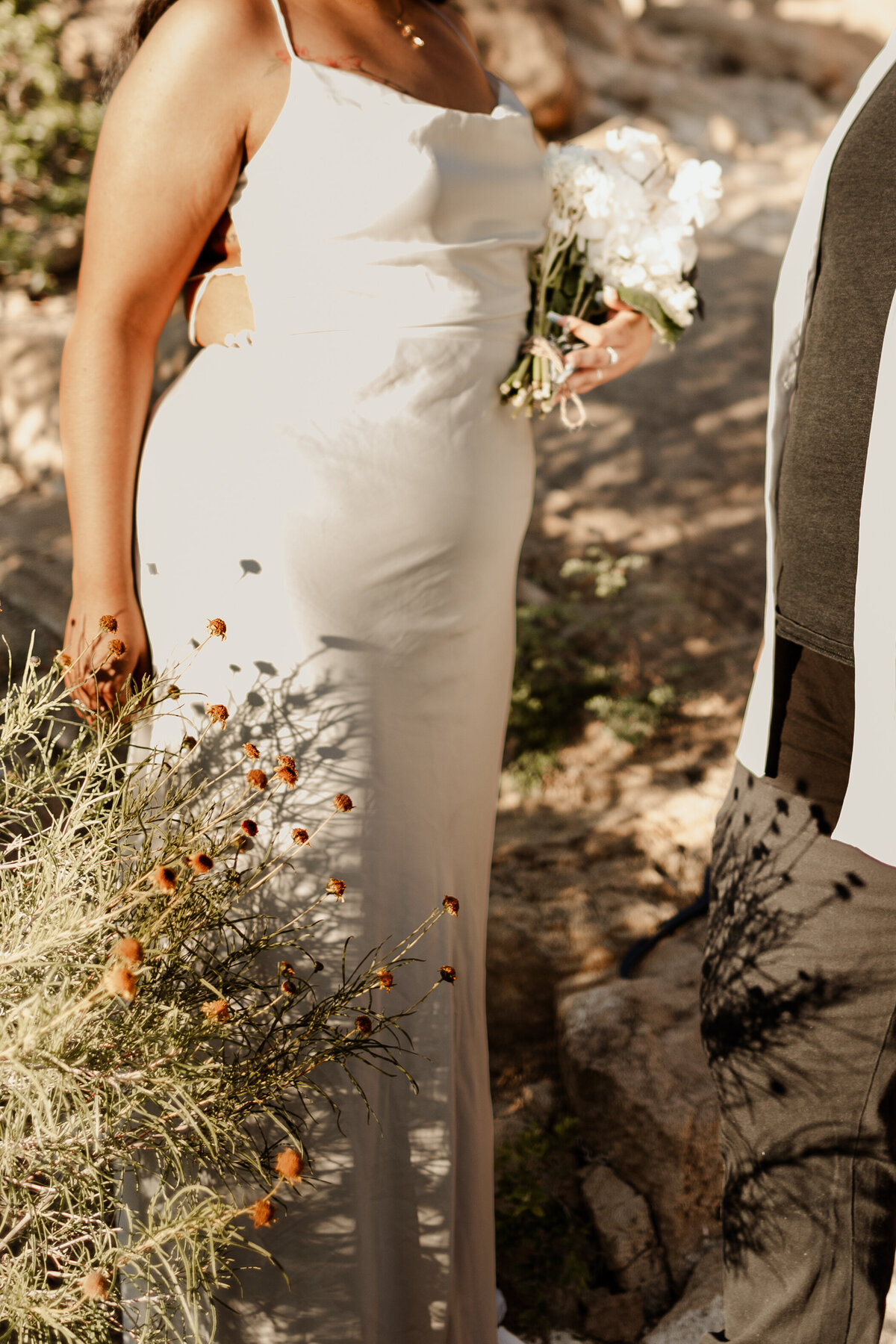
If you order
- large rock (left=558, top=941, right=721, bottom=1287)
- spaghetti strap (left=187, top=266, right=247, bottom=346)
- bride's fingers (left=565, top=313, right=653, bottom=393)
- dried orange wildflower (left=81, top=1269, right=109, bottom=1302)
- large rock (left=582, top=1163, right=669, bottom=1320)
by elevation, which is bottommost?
large rock (left=582, top=1163, right=669, bottom=1320)

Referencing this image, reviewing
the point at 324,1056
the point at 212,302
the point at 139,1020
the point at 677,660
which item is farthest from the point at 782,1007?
the point at 677,660

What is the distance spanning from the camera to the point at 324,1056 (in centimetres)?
123

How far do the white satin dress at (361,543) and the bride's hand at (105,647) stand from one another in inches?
1.4

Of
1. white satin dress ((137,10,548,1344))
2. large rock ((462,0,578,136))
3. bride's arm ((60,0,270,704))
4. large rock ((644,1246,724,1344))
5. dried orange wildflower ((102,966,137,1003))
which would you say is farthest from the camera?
large rock ((462,0,578,136))

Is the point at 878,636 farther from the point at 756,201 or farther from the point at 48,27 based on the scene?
the point at 756,201

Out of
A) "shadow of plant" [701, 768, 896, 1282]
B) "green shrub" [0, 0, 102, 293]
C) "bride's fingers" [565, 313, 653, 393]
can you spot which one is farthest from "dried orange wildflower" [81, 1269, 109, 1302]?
"green shrub" [0, 0, 102, 293]

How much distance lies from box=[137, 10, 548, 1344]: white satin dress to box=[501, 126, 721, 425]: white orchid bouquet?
10cm

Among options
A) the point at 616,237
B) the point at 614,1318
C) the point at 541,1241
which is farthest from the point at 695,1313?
the point at 616,237

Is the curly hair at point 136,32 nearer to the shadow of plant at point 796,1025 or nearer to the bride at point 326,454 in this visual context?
the bride at point 326,454

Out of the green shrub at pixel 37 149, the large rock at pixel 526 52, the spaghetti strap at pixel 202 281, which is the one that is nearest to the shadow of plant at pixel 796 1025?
the spaghetti strap at pixel 202 281

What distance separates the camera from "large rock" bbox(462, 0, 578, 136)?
7953 mm

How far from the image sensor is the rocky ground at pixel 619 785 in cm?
241

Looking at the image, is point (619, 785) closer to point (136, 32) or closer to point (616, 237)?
point (616, 237)

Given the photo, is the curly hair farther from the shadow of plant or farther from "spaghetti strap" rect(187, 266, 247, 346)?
the shadow of plant
